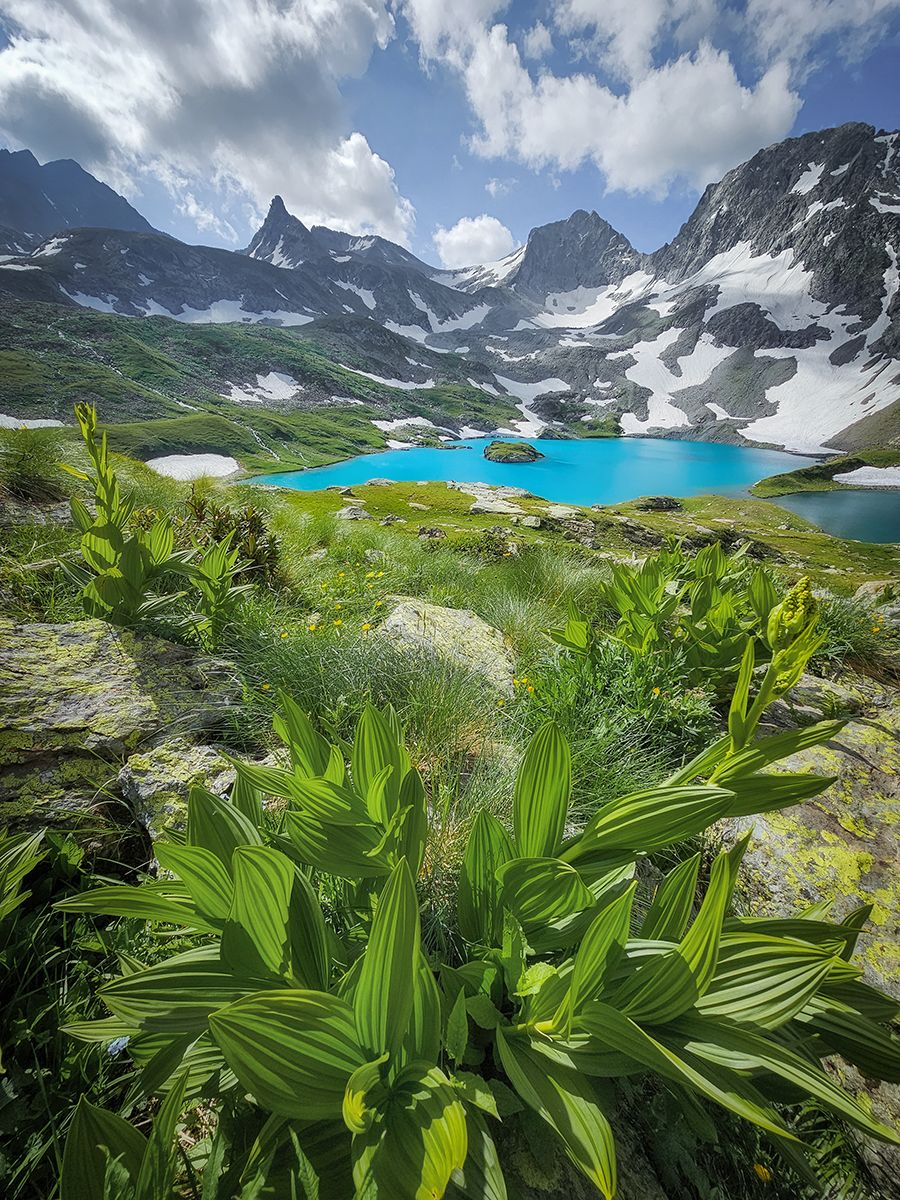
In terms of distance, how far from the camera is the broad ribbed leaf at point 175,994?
1.00m

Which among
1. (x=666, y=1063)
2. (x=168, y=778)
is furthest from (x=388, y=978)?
(x=168, y=778)

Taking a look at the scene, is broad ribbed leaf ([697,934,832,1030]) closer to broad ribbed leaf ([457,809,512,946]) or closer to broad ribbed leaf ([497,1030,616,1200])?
broad ribbed leaf ([497,1030,616,1200])

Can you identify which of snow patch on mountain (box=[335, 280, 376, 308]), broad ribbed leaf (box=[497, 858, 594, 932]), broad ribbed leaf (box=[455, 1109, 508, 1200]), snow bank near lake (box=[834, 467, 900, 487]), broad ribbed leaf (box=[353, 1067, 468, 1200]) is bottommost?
broad ribbed leaf (box=[455, 1109, 508, 1200])

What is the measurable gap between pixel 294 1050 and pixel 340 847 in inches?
15.1

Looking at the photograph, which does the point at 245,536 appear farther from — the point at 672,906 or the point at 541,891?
the point at 672,906

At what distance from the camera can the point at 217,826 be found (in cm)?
129

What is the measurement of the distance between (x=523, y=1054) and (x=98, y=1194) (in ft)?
2.68

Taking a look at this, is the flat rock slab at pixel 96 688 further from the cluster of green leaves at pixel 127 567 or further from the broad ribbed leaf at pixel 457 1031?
the broad ribbed leaf at pixel 457 1031

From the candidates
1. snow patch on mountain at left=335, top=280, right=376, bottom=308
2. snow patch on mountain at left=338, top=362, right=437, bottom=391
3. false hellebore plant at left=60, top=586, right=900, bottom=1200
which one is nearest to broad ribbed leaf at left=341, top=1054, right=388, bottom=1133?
false hellebore plant at left=60, top=586, right=900, bottom=1200

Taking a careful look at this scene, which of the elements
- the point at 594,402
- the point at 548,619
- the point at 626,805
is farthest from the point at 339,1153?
the point at 594,402

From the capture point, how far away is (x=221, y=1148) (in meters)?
0.92

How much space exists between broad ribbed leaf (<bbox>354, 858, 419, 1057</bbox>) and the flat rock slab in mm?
1849

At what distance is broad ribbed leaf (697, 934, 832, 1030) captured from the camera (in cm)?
96

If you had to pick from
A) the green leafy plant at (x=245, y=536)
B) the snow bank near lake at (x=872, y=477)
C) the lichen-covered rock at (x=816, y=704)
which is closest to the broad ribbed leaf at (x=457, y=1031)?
the lichen-covered rock at (x=816, y=704)
